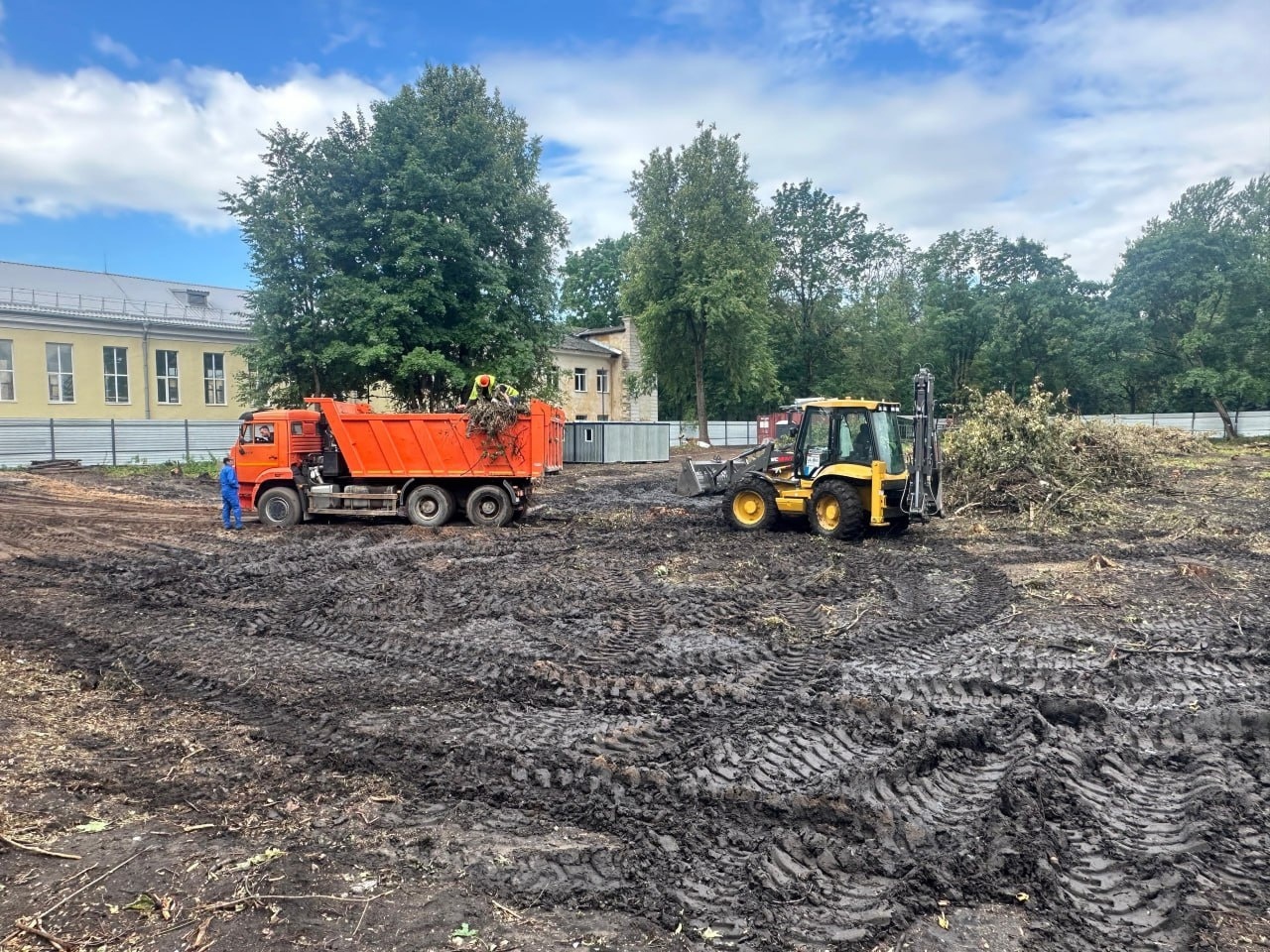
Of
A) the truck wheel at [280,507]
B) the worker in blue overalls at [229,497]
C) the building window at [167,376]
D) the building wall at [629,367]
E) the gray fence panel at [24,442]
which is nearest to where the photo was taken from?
the worker in blue overalls at [229,497]

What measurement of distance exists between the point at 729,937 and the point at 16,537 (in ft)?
49.2

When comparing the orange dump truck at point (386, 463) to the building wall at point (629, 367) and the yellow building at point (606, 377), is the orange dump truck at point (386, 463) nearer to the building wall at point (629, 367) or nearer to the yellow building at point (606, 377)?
the yellow building at point (606, 377)

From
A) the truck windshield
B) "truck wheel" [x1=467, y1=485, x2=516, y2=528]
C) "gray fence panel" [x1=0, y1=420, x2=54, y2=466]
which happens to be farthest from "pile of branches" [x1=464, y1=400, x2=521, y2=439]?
"gray fence panel" [x1=0, y1=420, x2=54, y2=466]

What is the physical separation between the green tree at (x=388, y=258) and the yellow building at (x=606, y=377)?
2082 cm

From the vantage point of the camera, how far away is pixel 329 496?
1500 centimetres

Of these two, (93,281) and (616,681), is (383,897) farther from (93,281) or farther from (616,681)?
(93,281)

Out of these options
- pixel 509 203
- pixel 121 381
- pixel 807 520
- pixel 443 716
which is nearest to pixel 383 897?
pixel 443 716

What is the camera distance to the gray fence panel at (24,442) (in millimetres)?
26609

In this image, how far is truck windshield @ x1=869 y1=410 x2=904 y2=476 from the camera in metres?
12.5

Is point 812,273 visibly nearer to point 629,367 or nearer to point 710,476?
point 629,367

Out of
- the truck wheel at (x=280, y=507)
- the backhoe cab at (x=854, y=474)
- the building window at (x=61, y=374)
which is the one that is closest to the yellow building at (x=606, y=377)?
the building window at (x=61, y=374)

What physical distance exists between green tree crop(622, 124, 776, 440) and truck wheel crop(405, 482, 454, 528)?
27028 mm

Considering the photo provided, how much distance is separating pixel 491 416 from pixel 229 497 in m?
5.12

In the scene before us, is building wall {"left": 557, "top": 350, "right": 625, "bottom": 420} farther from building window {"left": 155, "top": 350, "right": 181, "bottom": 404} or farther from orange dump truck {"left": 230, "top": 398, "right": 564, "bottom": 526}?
orange dump truck {"left": 230, "top": 398, "right": 564, "bottom": 526}
